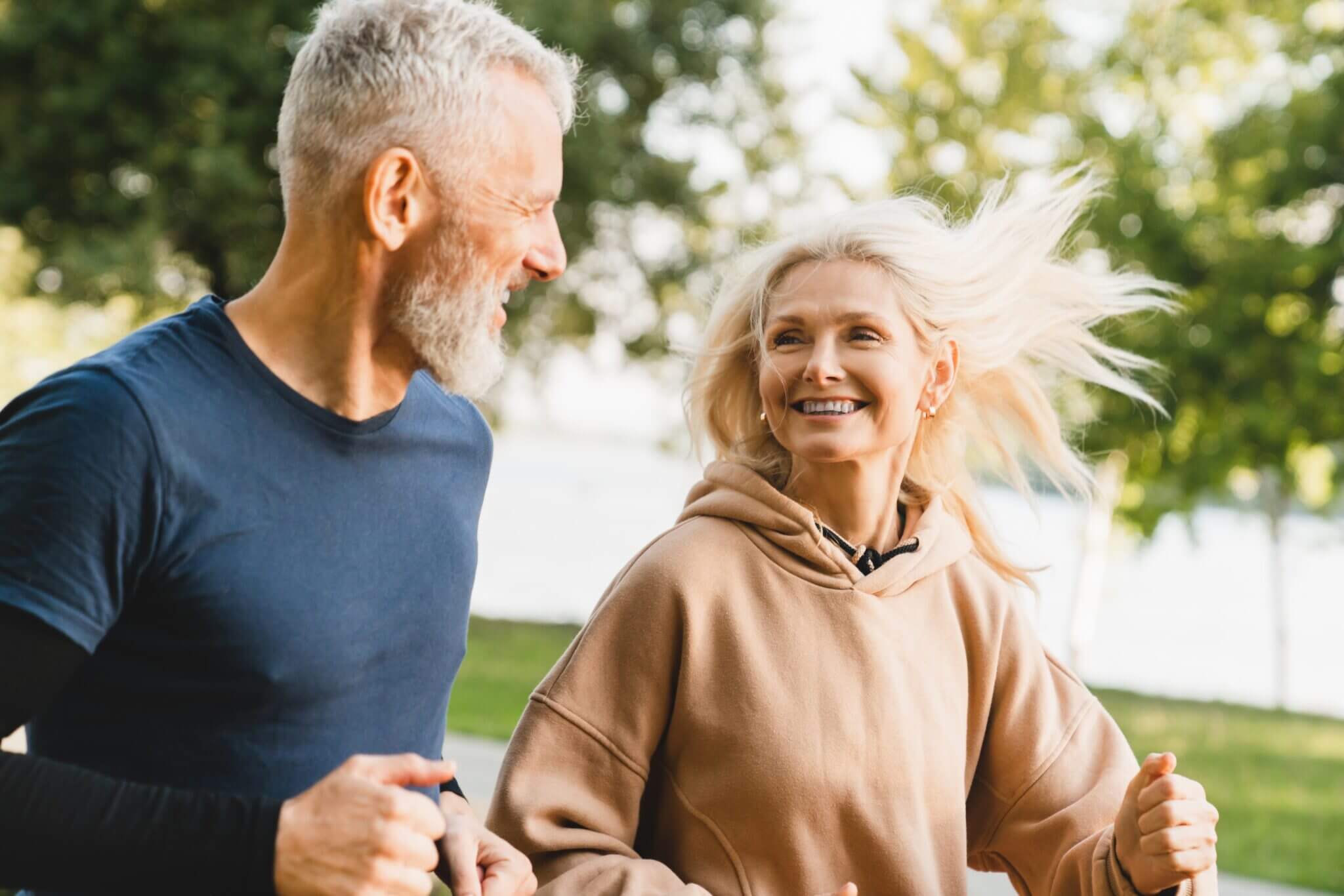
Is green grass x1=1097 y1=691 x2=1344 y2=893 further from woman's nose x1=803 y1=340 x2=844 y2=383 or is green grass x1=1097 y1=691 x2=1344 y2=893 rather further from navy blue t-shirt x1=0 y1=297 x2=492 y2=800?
navy blue t-shirt x1=0 y1=297 x2=492 y2=800

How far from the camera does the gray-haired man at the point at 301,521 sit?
164 centimetres

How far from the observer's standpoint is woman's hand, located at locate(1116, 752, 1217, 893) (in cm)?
238

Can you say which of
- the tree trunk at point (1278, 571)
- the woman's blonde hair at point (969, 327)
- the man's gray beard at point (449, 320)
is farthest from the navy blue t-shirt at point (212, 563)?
the tree trunk at point (1278, 571)

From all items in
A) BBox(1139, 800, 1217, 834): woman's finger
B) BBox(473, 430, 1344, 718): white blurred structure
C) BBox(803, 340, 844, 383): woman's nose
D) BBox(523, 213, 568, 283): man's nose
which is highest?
BBox(523, 213, 568, 283): man's nose

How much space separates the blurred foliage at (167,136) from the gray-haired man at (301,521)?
9083 mm

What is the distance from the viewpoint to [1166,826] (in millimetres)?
2379

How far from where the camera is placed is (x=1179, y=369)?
13812 mm

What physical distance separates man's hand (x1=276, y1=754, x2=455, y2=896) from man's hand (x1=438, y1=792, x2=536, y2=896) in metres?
0.34

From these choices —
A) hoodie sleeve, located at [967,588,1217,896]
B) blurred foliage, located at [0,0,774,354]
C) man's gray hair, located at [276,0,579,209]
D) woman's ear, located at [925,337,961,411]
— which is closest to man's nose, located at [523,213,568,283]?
man's gray hair, located at [276,0,579,209]

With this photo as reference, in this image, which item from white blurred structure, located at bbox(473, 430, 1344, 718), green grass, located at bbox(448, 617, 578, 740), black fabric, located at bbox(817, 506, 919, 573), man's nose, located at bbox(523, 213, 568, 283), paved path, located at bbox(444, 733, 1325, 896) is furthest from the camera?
white blurred structure, located at bbox(473, 430, 1344, 718)

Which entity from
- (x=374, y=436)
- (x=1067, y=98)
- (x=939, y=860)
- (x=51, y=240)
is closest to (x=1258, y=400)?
(x=1067, y=98)

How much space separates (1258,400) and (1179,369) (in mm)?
783

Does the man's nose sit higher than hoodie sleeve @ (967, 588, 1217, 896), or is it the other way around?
the man's nose

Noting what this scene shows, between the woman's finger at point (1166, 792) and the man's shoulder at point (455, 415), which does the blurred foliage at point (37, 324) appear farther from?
the woman's finger at point (1166, 792)
